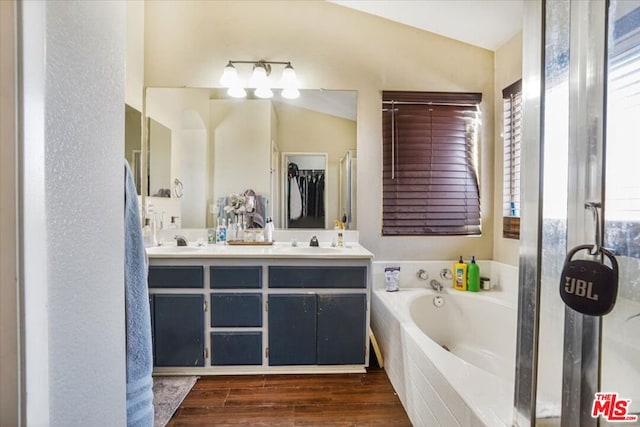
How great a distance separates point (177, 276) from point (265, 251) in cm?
58

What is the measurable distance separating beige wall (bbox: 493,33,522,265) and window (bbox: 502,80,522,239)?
46 mm

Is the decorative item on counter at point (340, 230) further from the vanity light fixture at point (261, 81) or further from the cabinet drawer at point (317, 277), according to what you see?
the vanity light fixture at point (261, 81)

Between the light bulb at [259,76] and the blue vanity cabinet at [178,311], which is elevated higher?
the light bulb at [259,76]

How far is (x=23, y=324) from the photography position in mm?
427

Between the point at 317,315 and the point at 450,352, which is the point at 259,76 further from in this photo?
the point at 450,352

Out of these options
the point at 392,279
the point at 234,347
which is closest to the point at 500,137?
the point at 392,279

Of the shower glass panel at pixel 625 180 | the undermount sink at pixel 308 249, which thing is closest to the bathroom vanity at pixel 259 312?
the undermount sink at pixel 308 249

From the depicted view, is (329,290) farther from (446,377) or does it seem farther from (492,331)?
(492,331)

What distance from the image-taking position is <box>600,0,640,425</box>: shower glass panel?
67cm

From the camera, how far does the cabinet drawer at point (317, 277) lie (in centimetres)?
202

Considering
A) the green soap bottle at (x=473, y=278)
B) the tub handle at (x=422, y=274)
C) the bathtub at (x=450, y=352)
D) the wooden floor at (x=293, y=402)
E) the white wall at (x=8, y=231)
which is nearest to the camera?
the white wall at (x=8, y=231)

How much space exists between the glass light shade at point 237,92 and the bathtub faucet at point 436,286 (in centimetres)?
208

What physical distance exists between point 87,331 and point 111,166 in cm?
33

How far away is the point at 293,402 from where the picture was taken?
1.78 metres
